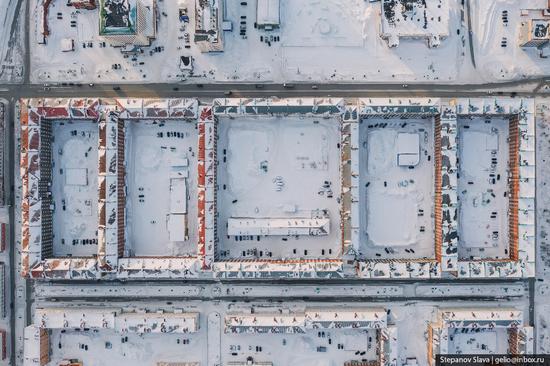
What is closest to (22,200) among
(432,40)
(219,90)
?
(219,90)

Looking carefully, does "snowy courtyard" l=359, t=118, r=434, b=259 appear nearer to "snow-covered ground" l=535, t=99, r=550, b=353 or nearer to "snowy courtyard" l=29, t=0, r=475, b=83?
"snowy courtyard" l=29, t=0, r=475, b=83

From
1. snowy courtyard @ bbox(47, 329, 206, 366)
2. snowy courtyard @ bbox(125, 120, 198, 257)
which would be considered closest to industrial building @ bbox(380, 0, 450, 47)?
snowy courtyard @ bbox(125, 120, 198, 257)

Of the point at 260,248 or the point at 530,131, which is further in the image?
the point at 260,248

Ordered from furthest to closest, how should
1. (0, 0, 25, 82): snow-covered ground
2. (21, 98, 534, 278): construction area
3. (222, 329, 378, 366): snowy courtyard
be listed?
1. (0, 0, 25, 82): snow-covered ground
2. (222, 329, 378, 366): snowy courtyard
3. (21, 98, 534, 278): construction area

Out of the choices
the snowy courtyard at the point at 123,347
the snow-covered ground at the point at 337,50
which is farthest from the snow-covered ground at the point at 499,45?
the snowy courtyard at the point at 123,347

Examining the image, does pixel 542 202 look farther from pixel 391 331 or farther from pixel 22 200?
pixel 22 200

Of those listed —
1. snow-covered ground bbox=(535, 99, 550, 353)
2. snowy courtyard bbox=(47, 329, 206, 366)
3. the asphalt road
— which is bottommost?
snowy courtyard bbox=(47, 329, 206, 366)

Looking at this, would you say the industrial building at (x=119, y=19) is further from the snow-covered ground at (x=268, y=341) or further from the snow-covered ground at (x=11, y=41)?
the snow-covered ground at (x=268, y=341)
